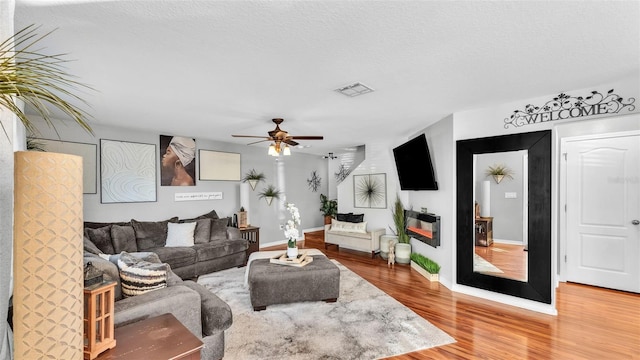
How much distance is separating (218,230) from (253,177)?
1.72 meters

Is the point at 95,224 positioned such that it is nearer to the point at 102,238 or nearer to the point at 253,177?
the point at 102,238

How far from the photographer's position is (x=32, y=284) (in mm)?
1005

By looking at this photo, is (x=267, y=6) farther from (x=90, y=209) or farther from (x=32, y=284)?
(x=90, y=209)

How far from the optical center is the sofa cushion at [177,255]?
4.13 meters

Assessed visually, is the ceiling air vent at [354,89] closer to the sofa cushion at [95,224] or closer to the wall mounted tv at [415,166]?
the wall mounted tv at [415,166]

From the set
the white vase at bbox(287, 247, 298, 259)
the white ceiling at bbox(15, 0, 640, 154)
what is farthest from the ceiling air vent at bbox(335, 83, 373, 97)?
the white vase at bbox(287, 247, 298, 259)

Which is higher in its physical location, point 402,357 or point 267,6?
point 267,6

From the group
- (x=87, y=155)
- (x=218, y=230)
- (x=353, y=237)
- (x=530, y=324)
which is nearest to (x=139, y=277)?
(x=218, y=230)

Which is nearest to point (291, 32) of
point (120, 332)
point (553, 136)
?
point (120, 332)

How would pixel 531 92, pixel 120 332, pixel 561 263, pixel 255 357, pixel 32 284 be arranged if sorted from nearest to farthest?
1. pixel 32 284
2. pixel 120 332
3. pixel 255 357
4. pixel 531 92
5. pixel 561 263

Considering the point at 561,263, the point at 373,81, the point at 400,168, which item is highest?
the point at 373,81

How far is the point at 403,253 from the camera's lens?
17.1 feet

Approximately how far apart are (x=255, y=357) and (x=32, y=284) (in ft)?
5.99

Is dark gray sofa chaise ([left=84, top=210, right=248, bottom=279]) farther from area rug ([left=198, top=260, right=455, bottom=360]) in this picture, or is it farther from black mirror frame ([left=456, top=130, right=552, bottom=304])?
black mirror frame ([left=456, top=130, right=552, bottom=304])
